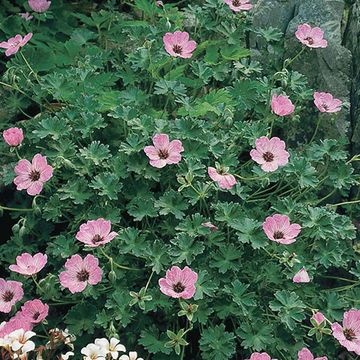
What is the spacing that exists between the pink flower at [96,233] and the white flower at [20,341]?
13.4 inches

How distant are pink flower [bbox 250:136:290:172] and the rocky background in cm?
57

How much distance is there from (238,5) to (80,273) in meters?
1.34

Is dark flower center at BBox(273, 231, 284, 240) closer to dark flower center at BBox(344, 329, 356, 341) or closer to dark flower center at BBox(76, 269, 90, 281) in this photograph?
dark flower center at BBox(344, 329, 356, 341)

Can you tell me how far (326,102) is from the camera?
9.60ft

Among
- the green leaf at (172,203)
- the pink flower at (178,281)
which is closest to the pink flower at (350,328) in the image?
the pink flower at (178,281)

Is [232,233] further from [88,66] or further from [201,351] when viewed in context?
[88,66]

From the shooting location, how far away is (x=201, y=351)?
268cm

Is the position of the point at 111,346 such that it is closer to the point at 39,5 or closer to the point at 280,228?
the point at 280,228

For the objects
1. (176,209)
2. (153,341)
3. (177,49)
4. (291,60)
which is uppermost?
(177,49)

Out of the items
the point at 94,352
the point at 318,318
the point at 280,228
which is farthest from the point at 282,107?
the point at 94,352

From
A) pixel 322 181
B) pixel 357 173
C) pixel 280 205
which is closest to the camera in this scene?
pixel 280 205

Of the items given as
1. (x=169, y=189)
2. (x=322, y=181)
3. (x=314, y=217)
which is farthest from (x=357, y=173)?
(x=169, y=189)

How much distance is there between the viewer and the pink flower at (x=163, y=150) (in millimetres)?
2602

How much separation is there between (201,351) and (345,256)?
0.60 m
